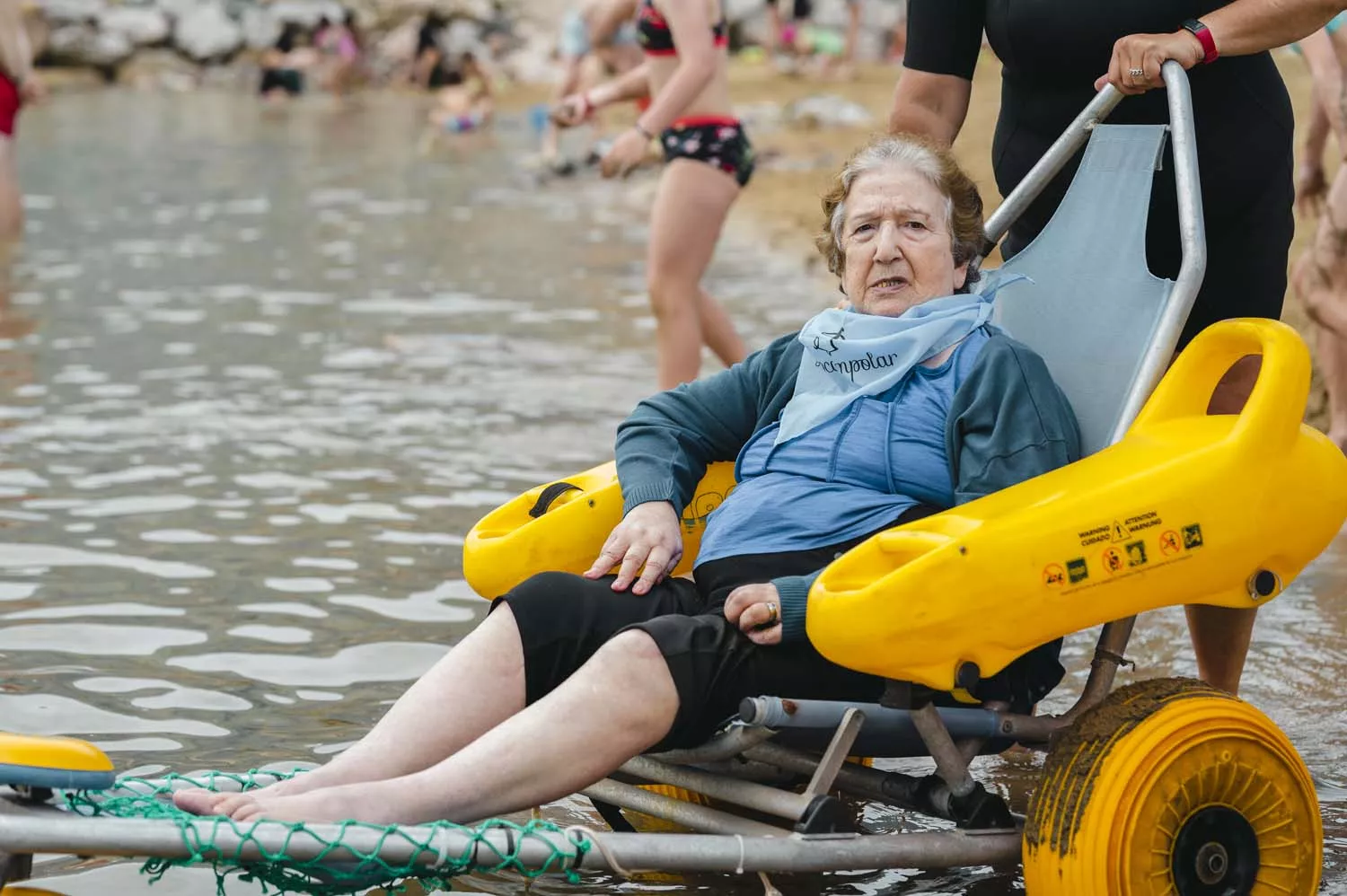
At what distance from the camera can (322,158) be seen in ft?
65.3

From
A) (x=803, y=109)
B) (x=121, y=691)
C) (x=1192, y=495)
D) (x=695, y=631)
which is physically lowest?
(x=121, y=691)

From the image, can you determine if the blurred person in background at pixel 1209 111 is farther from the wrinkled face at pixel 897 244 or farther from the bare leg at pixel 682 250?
the bare leg at pixel 682 250

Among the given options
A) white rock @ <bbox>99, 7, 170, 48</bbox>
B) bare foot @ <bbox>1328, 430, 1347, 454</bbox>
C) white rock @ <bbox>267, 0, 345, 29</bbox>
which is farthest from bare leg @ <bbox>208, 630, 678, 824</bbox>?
white rock @ <bbox>267, 0, 345, 29</bbox>

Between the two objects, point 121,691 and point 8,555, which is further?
point 8,555

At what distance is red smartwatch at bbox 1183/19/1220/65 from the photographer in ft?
10.9

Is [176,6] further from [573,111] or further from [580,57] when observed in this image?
[573,111]

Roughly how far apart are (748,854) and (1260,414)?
1.08 metres

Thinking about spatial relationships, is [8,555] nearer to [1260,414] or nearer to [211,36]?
[1260,414]

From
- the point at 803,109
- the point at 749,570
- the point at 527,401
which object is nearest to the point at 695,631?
the point at 749,570

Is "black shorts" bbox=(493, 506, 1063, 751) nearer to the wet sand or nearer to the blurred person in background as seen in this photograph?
the blurred person in background

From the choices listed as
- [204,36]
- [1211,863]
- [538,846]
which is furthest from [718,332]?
[204,36]

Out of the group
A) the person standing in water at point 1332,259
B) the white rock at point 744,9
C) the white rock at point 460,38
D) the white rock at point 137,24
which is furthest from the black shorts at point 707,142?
the white rock at point 137,24

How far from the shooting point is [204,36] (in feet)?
121

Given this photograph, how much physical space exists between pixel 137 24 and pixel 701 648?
118 feet
